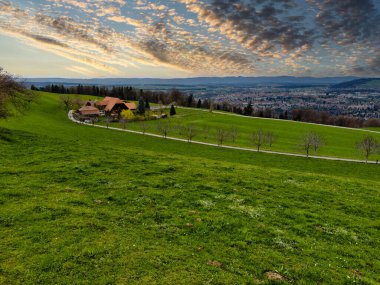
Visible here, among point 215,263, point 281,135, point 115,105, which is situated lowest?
Result: point 281,135

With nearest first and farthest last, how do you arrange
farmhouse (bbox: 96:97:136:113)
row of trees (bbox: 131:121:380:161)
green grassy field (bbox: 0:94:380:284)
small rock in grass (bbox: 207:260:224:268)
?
green grassy field (bbox: 0:94:380:284) → small rock in grass (bbox: 207:260:224:268) → row of trees (bbox: 131:121:380:161) → farmhouse (bbox: 96:97:136:113)

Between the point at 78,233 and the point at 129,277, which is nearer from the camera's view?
the point at 129,277

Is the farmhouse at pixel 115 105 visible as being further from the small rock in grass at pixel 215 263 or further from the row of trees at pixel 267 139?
the small rock in grass at pixel 215 263

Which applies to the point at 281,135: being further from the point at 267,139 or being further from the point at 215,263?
the point at 215,263

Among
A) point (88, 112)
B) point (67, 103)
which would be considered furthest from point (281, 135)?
point (67, 103)

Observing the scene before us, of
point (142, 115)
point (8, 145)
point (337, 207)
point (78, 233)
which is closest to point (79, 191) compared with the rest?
point (78, 233)

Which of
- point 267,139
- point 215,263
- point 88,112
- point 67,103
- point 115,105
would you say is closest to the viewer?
point 215,263

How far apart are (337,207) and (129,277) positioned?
61.2ft

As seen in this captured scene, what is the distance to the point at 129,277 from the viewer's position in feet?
39.7

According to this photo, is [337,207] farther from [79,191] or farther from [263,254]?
[79,191]

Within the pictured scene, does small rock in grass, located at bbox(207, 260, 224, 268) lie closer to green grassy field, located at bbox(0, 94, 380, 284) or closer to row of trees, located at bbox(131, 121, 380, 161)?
green grassy field, located at bbox(0, 94, 380, 284)

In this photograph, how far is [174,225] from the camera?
17.6 m

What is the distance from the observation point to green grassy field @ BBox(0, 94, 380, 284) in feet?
42.5

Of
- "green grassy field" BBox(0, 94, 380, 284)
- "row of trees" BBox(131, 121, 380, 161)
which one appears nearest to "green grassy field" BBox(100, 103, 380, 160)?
"row of trees" BBox(131, 121, 380, 161)
